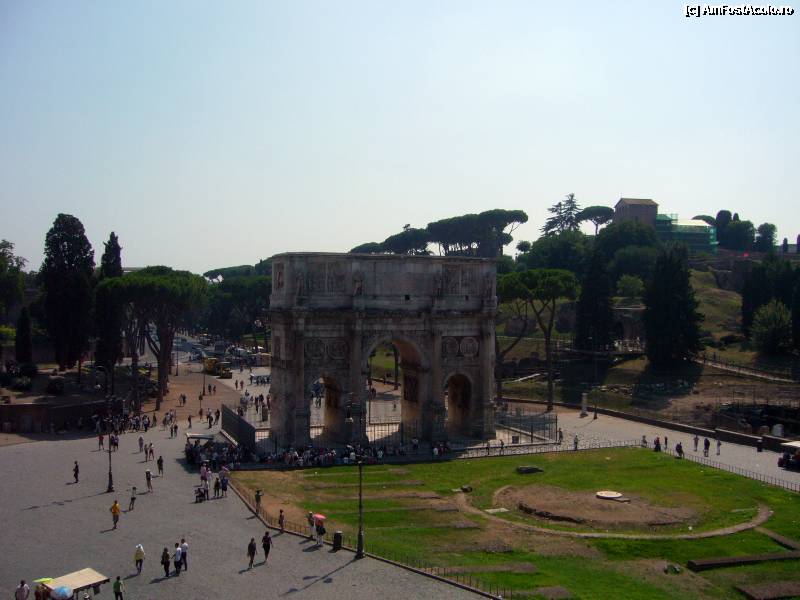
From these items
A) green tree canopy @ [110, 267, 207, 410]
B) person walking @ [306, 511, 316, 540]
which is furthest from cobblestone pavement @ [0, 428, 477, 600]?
green tree canopy @ [110, 267, 207, 410]

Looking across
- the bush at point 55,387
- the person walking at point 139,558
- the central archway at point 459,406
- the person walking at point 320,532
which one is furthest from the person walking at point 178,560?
the bush at point 55,387

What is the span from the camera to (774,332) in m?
70.1

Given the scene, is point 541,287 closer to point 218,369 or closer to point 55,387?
point 55,387

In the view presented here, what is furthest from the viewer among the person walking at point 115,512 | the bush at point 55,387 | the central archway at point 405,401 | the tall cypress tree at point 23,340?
the tall cypress tree at point 23,340

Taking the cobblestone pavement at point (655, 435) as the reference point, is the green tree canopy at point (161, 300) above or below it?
above

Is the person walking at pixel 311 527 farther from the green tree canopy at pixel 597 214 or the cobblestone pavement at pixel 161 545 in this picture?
the green tree canopy at pixel 597 214

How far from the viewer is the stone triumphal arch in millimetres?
45125

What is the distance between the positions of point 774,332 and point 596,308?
51.9ft

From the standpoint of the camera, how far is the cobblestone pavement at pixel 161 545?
24.1 metres

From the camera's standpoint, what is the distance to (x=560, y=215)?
141750 millimetres

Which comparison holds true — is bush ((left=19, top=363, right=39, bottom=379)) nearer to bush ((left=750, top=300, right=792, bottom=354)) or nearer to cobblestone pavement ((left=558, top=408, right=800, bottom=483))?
cobblestone pavement ((left=558, top=408, right=800, bottom=483))

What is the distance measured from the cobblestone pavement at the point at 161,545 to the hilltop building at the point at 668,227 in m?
107

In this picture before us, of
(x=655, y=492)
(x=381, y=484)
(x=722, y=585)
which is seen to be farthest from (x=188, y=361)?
(x=722, y=585)

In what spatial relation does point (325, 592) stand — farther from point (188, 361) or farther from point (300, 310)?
point (188, 361)
